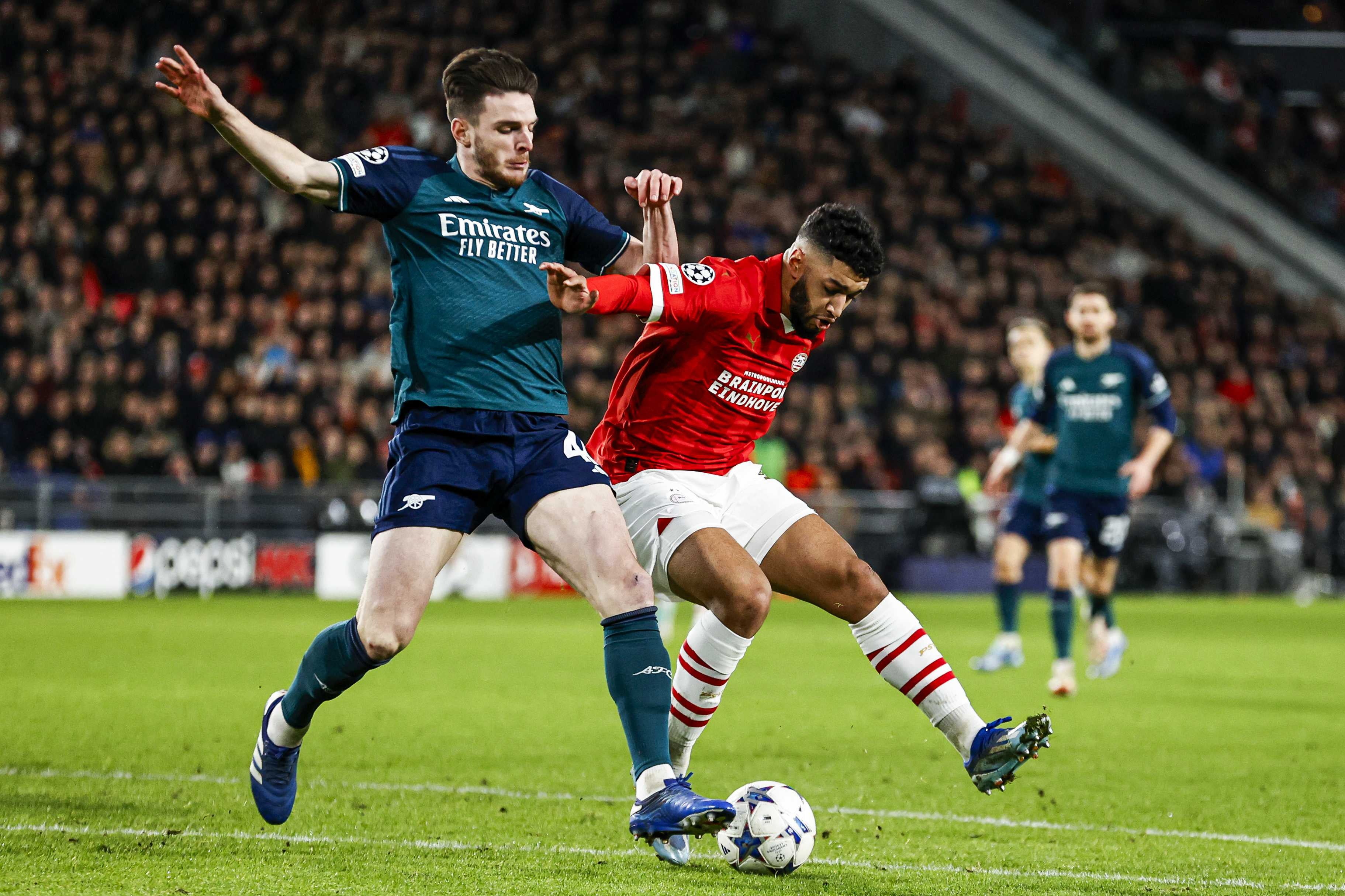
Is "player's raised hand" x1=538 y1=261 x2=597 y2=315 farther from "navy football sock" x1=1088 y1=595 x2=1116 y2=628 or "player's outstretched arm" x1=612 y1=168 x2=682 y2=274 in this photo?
"navy football sock" x1=1088 y1=595 x2=1116 y2=628

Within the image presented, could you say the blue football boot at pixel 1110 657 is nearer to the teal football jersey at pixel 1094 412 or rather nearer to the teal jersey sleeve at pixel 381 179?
the teal football jersey at pixel 1094 412

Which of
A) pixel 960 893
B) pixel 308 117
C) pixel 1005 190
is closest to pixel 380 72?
pixel 308 117

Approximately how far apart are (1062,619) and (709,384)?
5469 mm

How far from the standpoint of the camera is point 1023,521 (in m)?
11.8

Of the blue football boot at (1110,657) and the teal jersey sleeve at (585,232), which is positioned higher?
the teal jersey sleeve at (585,232)

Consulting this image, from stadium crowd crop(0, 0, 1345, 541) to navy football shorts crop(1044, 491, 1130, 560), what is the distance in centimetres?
946

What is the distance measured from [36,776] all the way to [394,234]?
8.71 feet

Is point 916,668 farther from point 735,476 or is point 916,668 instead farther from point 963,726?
point 735,476

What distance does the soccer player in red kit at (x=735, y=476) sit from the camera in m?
5.40

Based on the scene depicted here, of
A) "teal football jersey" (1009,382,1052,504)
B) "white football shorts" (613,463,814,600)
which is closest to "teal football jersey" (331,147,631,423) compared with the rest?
"white football shorts" (613,463,814,600)

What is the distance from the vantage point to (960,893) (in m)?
4.52

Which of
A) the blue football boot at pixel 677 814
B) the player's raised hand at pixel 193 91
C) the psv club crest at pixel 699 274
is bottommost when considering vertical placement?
the blue football boot at pixel 677 814

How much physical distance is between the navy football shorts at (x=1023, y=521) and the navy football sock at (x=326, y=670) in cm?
730

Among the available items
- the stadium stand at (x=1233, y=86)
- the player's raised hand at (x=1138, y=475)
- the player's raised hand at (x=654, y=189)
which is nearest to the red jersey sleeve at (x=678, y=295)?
the player's raised hand at (x=654, y=189)
